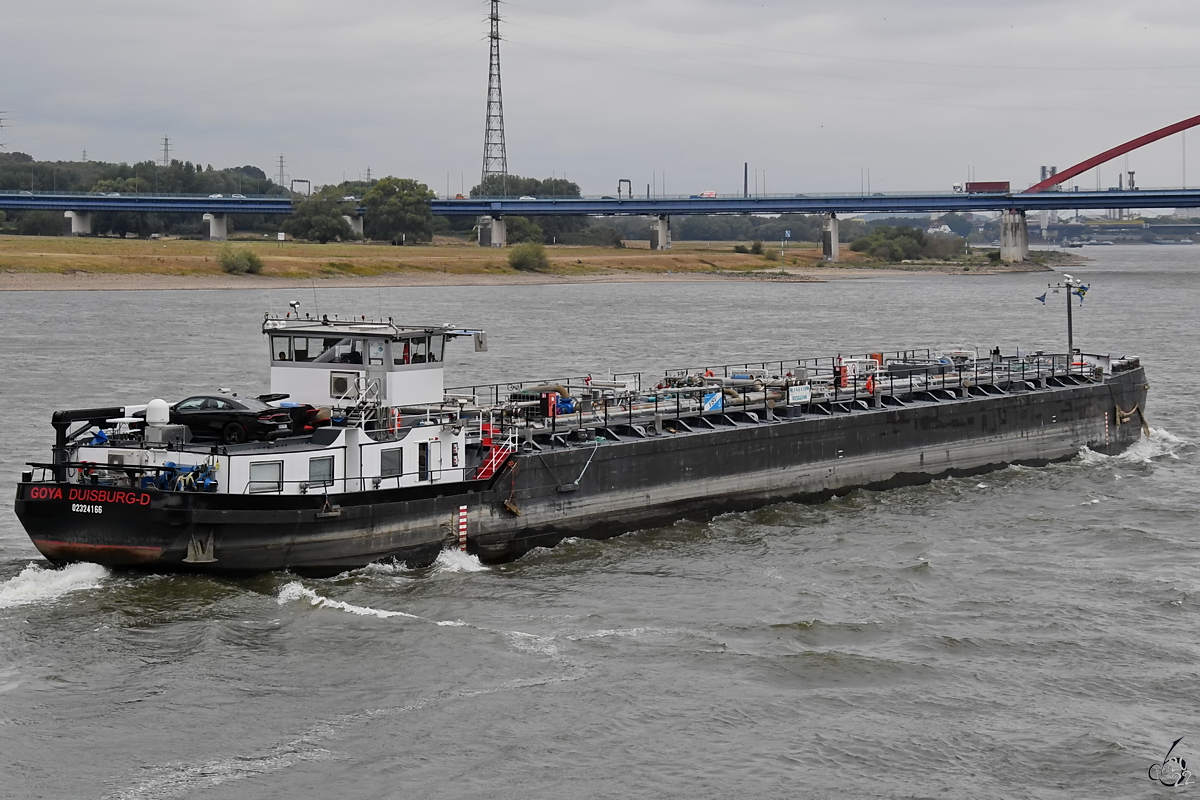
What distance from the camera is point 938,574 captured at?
3488 cm

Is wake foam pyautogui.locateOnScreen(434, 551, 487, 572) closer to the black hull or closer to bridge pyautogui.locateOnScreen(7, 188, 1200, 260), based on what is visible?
the black hull

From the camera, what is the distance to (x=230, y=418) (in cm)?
3300

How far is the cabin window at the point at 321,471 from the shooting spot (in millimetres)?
31452

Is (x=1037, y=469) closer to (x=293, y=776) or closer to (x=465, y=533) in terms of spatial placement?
(x=465, y=533)

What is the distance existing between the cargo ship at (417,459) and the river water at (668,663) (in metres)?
0.83

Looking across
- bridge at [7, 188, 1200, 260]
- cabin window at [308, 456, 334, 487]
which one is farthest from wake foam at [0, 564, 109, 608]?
bridge at [7, 188, 1200, 260]

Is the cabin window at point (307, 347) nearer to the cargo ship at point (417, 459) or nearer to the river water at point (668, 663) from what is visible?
the cargo ship at point (417, 459)

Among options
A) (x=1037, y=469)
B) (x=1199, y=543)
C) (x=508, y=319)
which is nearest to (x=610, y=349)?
(x=508, y=319)

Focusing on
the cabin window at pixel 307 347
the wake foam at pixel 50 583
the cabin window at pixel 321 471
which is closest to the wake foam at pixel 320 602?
the cabin window at pixel 321 471

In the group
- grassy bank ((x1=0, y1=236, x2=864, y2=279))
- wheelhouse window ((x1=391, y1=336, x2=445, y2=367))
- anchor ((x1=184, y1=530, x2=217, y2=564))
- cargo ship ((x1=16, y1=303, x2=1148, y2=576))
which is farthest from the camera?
grassy bank ((x1=0, y1=236, x2=864, y2=279))

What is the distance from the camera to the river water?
23062 mm

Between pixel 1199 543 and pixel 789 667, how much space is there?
1599 centimetres

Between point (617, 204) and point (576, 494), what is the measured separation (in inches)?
6143

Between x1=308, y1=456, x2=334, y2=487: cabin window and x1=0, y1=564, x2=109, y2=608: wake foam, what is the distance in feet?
15.4
